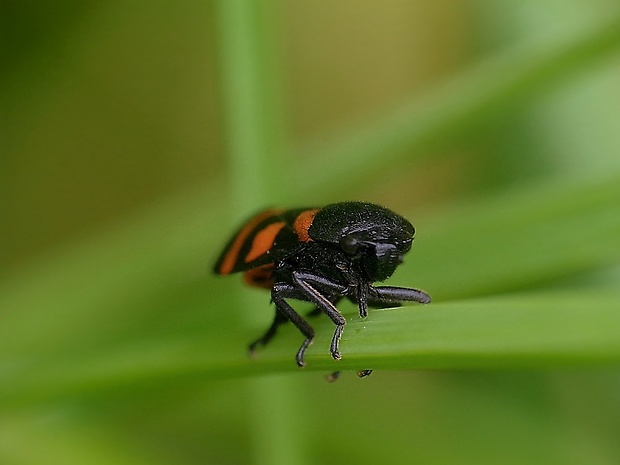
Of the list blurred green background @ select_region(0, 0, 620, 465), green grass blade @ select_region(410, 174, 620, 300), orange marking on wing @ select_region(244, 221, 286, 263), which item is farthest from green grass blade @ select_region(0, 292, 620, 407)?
green grass blade @ select_region(410, 174, 620, 300)

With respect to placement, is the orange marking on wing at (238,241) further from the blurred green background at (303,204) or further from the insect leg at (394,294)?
the insect leg at (394,294)

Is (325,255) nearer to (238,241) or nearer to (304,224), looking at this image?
(304,224)

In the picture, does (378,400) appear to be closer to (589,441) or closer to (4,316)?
(589,441)

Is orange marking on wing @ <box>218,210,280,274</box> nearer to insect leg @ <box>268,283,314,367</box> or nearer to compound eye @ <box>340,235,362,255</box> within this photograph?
insect leg @ <box>268,283,314,367</box>

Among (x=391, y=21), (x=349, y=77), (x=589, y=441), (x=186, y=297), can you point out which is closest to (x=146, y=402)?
(x=186, y=297)

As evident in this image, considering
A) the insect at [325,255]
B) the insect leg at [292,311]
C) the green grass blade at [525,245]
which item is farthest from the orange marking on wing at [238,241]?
the green grass blade at [525,245]

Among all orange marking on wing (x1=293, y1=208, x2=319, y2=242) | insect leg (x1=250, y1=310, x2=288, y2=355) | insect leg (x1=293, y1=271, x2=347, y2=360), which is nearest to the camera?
insect leg (x1=293, y1=271, x2=347, y2=360)

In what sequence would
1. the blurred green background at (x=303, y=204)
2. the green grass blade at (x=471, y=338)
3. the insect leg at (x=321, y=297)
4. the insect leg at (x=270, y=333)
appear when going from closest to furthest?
1. the green grass blade at (x=471, y=338)
2. the insect leg at (x=321, y=297)
3. the insect leg at (x=270, y=333)
4. the blurred green background at (x=303, y=204)
